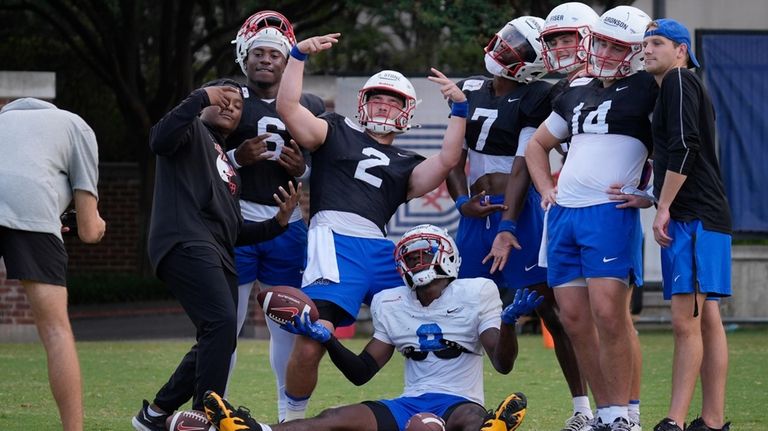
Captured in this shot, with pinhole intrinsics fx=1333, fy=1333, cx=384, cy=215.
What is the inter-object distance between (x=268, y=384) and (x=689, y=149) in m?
4.91

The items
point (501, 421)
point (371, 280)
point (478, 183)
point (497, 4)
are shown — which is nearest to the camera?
point (501, 421)

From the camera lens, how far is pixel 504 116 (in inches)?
321

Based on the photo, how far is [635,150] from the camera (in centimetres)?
746

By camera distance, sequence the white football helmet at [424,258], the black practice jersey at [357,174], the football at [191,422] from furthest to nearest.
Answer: the black practice jersey at [357,174]
the white football helmet at [424,258]
the football at [191,422]

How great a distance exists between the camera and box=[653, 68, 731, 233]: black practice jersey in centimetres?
707

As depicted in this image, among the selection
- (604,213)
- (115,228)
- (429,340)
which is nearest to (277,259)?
(429,340)

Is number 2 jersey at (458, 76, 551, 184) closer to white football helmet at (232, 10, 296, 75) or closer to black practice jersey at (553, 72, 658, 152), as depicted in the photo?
black practice jersey at (553, 72, 658, 152)

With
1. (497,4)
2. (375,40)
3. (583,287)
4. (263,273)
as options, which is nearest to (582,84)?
(583,287)

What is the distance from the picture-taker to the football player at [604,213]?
24.1 feet

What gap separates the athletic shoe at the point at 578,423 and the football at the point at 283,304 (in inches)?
70.8

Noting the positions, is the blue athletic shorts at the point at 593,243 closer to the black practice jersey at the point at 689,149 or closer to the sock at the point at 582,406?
the black practice jersey at the point at 689,149

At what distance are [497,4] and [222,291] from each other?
1333 centimetres

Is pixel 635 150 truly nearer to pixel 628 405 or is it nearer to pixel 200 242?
pixel 628 405

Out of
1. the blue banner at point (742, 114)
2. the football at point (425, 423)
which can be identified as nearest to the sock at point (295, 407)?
the football at point (425, 423)
